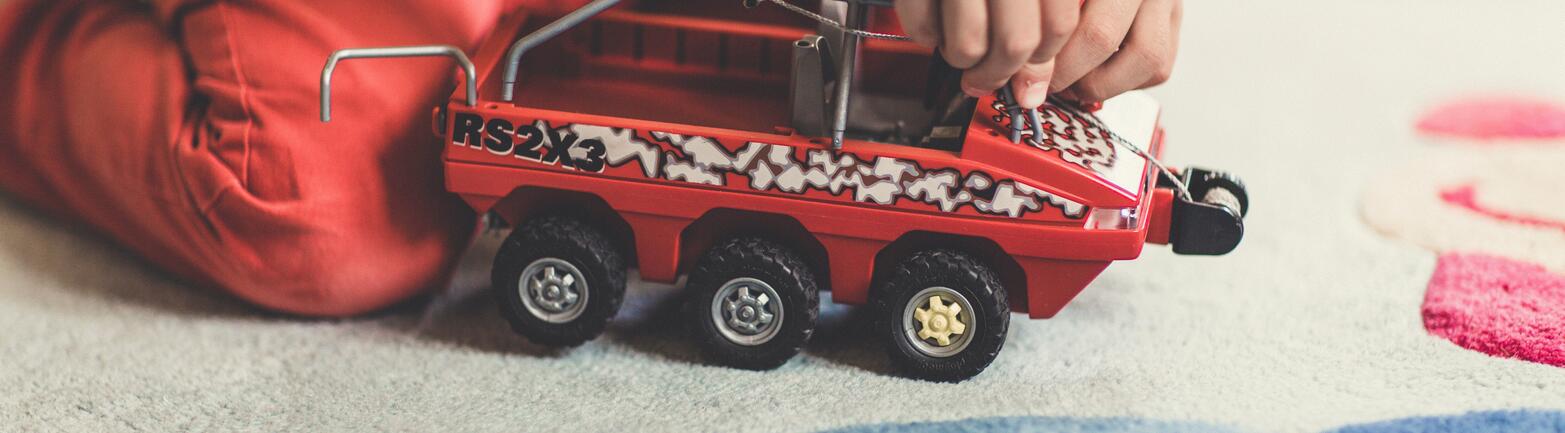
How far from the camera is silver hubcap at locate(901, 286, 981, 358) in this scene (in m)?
0.75

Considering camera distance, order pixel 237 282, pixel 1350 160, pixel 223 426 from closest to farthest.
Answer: pixel 223 426 < pixel 237 282 < pixel 1350 160

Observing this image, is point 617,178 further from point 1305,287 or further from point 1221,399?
point 1305,287

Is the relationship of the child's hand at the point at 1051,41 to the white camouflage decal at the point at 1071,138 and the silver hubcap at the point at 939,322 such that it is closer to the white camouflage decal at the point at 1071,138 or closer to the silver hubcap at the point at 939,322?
the white camouflage decal at the point at 1071,138

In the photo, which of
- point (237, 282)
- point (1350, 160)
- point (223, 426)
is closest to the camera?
point (223, 426)

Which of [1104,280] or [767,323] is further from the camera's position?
[1104,280]

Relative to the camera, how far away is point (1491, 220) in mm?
996

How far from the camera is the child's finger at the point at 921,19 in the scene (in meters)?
0.66

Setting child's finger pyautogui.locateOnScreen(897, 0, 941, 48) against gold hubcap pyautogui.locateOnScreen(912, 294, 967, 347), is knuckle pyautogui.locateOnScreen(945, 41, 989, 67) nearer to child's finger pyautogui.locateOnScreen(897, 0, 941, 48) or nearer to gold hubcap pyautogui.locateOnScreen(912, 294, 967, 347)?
child's finger pyautogui.locateOnScreen(897, 0, 941, 48)

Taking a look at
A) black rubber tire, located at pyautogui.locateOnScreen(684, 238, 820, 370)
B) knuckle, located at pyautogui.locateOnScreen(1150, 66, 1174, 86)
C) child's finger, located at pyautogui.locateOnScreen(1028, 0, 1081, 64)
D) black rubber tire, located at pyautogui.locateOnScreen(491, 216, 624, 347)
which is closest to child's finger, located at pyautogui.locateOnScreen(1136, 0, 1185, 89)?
knuckle, located at pyautogui.locateOnScreen(1150, 66, 1174, 86)

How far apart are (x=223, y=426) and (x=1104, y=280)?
57 cm

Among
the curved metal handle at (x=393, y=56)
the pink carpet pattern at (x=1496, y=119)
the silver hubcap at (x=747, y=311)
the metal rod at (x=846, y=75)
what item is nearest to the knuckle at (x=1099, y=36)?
the metal rod at (x=846, y=75)

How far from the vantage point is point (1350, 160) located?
1.13 meters

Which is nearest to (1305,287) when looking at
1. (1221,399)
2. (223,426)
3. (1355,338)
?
(1355,338)

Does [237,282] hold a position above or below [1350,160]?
below
